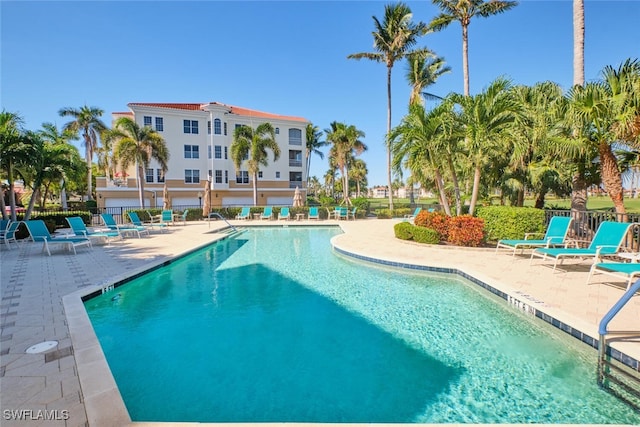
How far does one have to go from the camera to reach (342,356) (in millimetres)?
4160

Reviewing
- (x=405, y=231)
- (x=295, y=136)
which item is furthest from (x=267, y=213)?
(x=295, y=136)

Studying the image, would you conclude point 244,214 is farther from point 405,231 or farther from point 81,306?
point 81,306

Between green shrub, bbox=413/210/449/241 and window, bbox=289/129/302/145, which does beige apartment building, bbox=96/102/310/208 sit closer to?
window, bbox=289/129/302/145

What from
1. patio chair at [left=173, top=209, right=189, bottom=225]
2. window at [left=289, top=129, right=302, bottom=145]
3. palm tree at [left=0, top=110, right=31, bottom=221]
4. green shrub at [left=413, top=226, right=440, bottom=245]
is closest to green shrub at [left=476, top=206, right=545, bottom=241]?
green shrub at [left=413, top=226, right=440, bottom=245]

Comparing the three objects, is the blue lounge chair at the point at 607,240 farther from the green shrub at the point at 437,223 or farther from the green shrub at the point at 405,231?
the green shrub at the point at 405,231

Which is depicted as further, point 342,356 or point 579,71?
point 579,71

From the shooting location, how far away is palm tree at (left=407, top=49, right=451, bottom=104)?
83.2 feet

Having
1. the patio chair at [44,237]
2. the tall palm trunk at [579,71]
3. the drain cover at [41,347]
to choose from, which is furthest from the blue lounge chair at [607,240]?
the patio chair at [44,237]

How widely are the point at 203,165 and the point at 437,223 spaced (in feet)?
95.2

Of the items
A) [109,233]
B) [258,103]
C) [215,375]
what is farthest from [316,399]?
[258,103]

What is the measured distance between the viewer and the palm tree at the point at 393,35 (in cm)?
2469

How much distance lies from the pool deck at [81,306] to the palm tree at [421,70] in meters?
18.7

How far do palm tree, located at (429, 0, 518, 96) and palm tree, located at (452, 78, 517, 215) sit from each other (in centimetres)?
839

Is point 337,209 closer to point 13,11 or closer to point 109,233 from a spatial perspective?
point 109,233
